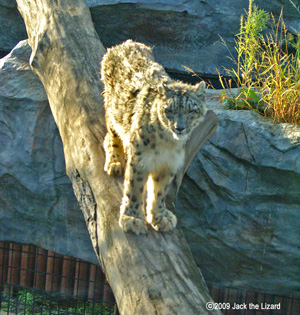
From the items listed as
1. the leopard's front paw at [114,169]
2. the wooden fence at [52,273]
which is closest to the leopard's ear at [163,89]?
the leopard's front paw at [114,169]

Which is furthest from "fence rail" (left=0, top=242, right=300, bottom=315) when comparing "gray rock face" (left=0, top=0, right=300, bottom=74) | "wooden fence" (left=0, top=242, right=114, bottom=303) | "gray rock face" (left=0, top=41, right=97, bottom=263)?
"gray rock face" (left=0, top=0, right=300, bottom=74)

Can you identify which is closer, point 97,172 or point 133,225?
point 133,225

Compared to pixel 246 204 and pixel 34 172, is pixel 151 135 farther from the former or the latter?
pixel 34 172

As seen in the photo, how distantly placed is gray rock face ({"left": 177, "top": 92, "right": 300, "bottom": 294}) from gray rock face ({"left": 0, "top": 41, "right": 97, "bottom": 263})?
4.17 feet

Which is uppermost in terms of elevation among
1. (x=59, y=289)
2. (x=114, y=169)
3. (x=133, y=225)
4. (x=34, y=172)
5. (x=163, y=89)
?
(x=163, y=89)

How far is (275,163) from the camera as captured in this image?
422 cm

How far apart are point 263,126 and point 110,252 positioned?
219 cm

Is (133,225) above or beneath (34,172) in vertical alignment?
beneath

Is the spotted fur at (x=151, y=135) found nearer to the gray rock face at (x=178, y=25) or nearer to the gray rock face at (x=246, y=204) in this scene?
the gray rock face at (x=246, y=204)

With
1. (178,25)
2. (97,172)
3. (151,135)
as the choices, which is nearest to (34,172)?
(97,172)

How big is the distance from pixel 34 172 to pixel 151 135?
222 centimetres

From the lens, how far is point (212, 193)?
450cm

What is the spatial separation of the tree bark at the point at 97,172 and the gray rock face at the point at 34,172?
0.39 meters

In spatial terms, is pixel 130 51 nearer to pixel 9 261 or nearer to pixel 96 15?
pixel 96 15
